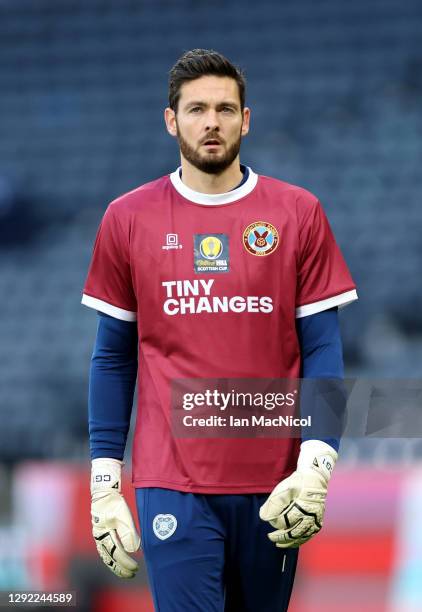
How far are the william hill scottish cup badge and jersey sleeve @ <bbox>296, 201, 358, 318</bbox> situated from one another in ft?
0.59

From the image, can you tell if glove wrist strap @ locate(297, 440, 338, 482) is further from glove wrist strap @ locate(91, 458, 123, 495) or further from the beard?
the beard

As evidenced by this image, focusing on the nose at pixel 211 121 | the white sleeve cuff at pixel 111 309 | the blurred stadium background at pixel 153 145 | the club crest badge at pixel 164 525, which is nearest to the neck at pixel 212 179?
the nose at pixel 211 121

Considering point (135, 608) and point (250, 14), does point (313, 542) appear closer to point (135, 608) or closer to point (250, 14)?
point (135, 608)

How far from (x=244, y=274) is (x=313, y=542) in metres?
2.37

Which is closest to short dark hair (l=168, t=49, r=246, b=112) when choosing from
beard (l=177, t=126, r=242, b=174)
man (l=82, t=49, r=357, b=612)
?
man (l=82, t=49, r=357, b=612)

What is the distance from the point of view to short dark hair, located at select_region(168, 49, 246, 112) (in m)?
2.79

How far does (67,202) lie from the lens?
1118cm

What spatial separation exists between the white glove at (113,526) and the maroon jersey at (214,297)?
0.24ft

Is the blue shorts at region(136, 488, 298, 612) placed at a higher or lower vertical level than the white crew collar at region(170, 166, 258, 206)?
lower

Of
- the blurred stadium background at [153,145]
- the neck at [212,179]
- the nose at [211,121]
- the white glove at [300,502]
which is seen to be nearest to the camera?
the white glove at [300,502]

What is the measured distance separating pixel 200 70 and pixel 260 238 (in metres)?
0.42

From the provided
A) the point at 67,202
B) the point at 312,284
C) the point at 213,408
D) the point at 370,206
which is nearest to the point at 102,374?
the point at 213,408

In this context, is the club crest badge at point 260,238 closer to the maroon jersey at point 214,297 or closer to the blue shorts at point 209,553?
the maroon jersey at point 214,297

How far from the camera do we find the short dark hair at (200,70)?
2.79 metres
